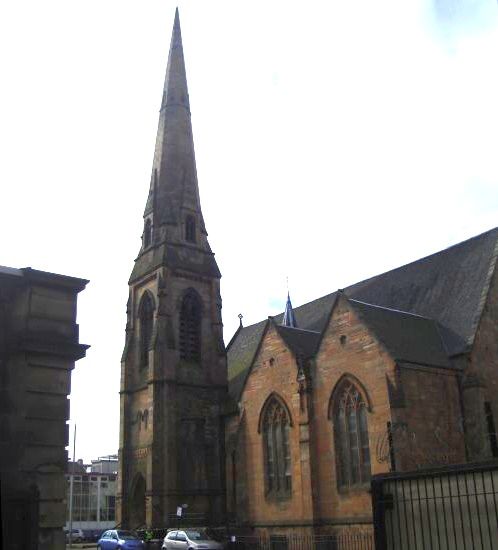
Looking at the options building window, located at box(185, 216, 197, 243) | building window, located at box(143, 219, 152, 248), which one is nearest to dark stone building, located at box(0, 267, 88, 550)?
building window, located at box(185, 216, 197, 243)

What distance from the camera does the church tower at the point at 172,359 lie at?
3584cm

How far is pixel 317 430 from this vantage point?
2889 centimetres

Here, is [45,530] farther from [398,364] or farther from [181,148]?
[181,148]

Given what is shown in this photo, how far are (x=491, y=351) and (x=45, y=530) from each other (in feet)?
72.5

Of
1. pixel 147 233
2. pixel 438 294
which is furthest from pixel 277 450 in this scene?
pixel 147 233

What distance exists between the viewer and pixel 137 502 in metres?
37.0

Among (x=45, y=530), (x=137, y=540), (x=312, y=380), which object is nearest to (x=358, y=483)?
(x=312, y=380)

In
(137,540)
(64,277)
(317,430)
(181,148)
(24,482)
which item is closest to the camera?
(24,482)

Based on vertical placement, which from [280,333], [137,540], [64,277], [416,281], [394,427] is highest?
[416,281]

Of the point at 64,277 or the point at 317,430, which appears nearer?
the point at 64,277

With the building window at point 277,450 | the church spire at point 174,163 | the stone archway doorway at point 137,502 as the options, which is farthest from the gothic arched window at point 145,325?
the building window at point 277,450

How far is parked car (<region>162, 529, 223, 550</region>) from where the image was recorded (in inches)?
1052

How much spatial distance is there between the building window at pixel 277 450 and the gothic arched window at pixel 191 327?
27.3ft

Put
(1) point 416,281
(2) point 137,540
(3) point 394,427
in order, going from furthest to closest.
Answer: (1) point 416,281
(2) point 137,540
(3) point 394,427
